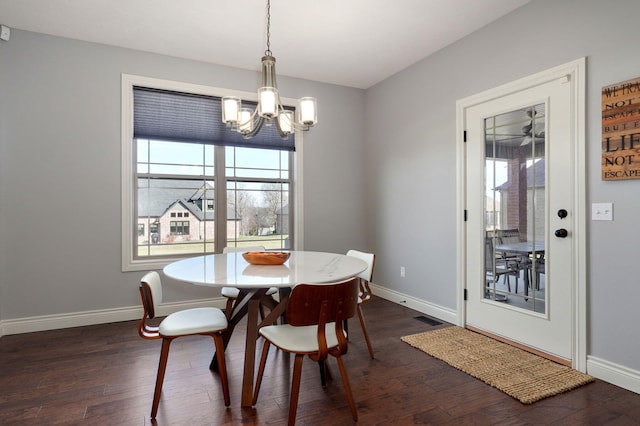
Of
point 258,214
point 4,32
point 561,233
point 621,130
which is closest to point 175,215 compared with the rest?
point 258,214

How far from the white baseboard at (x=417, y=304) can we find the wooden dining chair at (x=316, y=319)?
77.4 inches

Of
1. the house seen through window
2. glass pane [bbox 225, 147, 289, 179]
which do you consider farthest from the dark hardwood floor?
glass pane [bbox 225, 147, 289, 179]

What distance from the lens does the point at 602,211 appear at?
2.32 metres

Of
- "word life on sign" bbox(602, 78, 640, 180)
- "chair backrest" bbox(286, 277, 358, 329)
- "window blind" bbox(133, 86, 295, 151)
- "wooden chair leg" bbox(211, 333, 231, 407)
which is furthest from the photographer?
"window blind" bbox(133, 86, 295, 151)

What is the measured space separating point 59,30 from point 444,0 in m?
3.38

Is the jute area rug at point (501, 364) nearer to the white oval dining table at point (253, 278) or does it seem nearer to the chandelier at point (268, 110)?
the white oval dining table at point (253, 278)

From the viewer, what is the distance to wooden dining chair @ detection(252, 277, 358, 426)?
170cm

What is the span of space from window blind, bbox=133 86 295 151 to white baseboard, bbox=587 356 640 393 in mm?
3765

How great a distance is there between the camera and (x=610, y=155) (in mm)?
2264

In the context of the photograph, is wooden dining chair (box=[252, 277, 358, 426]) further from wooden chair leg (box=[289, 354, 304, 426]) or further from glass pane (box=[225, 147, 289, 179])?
glass pane (box=[225, 147, 289, 179])

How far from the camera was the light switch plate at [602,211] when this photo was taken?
228 cm

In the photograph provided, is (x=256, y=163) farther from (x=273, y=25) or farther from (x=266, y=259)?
(x=266, y=259)

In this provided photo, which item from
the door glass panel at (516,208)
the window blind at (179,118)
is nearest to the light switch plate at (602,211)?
the door glass panel at (516,208)

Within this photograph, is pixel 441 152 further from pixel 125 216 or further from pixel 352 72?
pixel 125 216
